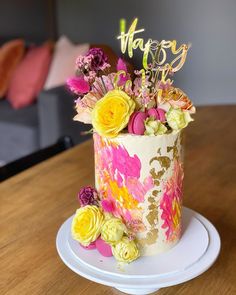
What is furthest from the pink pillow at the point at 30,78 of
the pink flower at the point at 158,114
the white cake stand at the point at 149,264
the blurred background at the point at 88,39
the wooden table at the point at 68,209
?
the pink flower at the point at 158,114

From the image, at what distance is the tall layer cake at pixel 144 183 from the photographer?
2.52 feet

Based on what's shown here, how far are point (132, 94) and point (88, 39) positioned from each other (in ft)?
11.3

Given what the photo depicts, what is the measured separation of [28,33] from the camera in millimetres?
4195

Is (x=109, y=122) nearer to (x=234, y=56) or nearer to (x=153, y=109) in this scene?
(x=153, y=109)

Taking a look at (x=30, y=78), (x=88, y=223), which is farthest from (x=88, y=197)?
(x=30, y=78)

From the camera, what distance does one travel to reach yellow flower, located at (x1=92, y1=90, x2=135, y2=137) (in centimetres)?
74

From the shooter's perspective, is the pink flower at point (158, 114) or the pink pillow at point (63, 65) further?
the pink pillow at point (63, 65)

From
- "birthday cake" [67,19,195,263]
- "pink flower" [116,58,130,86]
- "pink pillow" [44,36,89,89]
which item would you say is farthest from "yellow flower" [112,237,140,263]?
"pink pillow" [44,36,89,89]

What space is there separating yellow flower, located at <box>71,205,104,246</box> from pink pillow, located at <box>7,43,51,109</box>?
250 cm

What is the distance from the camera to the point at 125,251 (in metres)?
0.79

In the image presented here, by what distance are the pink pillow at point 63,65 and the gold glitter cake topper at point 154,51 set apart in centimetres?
231

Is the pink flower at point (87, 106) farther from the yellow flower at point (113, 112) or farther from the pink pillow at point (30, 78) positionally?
the pink pillow at point (30, 78)

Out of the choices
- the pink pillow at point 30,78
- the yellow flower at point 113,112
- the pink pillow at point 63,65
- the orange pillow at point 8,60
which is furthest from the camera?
the orange pillow at point 8,60

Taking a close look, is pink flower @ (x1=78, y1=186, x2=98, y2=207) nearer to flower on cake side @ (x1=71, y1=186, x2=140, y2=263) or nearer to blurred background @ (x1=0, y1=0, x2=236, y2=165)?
flower on cake side @ (x1=71, y1=186, x2=140, y2=263)
